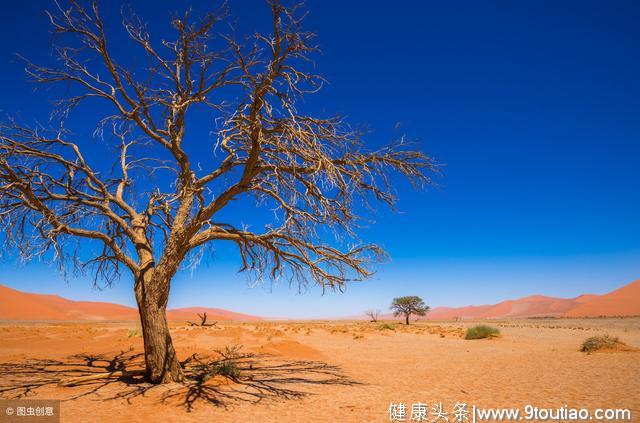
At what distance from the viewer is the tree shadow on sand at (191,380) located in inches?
274

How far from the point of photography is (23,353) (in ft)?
42.5

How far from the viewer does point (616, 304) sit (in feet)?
343

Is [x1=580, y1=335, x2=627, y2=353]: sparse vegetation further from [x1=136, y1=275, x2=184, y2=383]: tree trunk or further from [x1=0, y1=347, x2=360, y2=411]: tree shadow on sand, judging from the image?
[x1=136, y1=275, x2=184, y2=383]: tree trunk

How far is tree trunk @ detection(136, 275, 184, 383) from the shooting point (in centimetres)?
721

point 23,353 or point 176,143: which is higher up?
point 176,143

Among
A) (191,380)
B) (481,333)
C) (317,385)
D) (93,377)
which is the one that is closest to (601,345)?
(481,333)

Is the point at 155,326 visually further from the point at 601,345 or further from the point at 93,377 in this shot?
the point at 601,345

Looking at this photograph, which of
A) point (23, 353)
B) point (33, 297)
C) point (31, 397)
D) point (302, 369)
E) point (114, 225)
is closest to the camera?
point (31, 397)

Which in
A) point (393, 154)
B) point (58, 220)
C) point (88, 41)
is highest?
point (88, 41)

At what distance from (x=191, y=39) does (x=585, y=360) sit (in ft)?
49.5

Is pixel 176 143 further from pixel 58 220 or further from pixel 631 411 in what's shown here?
pixel 631 411

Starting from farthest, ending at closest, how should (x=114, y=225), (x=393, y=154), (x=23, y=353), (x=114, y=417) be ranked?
1. (x=23, y=353)
2. (x=114, y=225)
3. (x=393, y=154)
4. (x=114, y=417)

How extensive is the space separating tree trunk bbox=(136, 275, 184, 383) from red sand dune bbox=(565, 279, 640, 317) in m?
112

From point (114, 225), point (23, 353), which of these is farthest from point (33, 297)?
point (114, 225)
